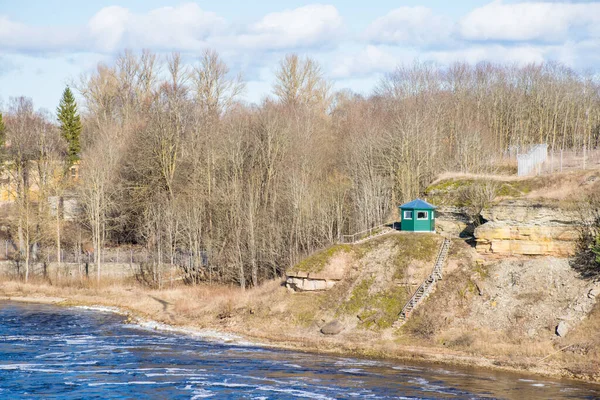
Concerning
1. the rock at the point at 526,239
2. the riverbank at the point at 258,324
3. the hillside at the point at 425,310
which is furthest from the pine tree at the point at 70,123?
the rock at the point at 526,239

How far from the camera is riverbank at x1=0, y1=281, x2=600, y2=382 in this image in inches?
1763

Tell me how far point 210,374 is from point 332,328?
1263cm

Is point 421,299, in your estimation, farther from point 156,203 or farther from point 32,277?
point 32,277

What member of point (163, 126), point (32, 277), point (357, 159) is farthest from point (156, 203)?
point (357, 159)

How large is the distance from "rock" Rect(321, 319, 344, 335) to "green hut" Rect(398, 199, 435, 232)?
12966 millimetres

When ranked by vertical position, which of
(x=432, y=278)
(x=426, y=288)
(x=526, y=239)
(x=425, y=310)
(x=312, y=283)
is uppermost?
(x=526, y=239)

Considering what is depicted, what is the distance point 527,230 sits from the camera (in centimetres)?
5522

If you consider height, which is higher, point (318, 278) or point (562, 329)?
point (318, 278)

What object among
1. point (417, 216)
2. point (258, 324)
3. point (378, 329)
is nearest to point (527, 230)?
point (417, 216)

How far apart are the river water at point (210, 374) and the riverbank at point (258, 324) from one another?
1.70 m

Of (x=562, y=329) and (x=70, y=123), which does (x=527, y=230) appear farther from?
(x=70, y=123)

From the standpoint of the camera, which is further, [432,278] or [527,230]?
[527,230]

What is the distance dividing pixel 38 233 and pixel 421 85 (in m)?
48.4

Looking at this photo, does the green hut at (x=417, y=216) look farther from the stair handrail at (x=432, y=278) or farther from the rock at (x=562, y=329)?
the rock at (x=562, y=329)
